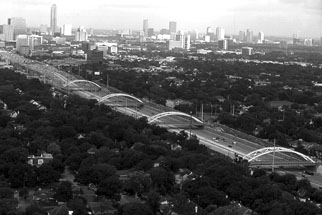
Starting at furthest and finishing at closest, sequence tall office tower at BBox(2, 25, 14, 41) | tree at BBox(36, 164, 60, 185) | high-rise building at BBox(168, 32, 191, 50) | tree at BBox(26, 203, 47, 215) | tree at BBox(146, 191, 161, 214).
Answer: tall office tower at BBox(2, 25, 14, 41) < high-rise building at BBox(168, 32, 191, 50) < tree at BBox(36, 164, 60, 185) < tree at BBox(146, 191, 161, 214) < tree at BBox(26, 203, 47, 215)

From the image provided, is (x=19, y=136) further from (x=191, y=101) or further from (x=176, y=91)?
(x=176, y=91)

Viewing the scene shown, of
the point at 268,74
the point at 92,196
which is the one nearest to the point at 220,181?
the point at 92,196

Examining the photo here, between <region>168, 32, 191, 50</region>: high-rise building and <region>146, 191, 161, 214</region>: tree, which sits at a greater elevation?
<region>168, 32, 191, 50</region>: high-rise building

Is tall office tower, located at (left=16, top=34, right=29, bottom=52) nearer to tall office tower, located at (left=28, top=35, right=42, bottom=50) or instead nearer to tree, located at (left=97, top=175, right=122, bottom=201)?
tall office tower, located at (left=28, top=35, right=42, bottom=50)

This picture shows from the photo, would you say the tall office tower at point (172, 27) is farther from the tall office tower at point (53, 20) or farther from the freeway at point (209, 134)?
the freeway at point (209, 134)

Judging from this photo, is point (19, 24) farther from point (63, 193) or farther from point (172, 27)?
point (63, 193)

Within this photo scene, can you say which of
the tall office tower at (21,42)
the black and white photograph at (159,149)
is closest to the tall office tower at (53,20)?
the tall office tower at (21,42)

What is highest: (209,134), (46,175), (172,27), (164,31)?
(172,27)

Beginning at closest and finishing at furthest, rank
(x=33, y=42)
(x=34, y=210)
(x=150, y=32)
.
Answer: (x=34, y=210), (x=33, y=42), (x=150, y=32)

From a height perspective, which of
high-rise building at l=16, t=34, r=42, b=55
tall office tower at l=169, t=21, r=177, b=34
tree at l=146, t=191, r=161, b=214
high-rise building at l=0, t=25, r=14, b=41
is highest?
tall office tower at l=169, t=21, r=177, b=34

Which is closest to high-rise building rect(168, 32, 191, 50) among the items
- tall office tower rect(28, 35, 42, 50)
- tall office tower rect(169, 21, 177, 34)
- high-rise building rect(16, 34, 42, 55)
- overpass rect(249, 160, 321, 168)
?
tall office tower rect(28, 35, 42, 50)

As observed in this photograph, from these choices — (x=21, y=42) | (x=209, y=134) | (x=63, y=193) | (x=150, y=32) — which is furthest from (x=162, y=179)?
(x=150, y=32)

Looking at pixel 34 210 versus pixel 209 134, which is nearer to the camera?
pixel 34 210
